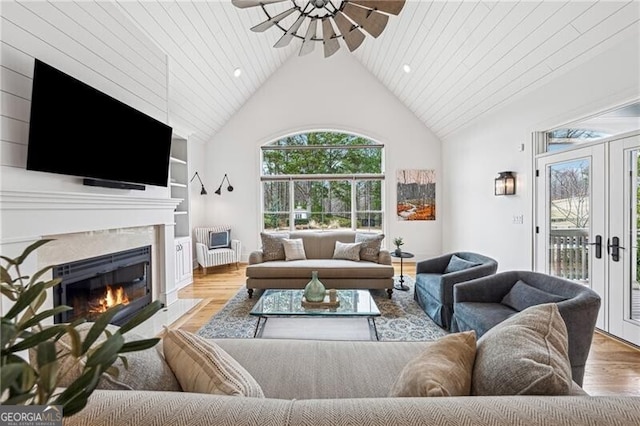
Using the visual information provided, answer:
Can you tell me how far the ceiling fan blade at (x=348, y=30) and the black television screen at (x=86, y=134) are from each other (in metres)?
1.96

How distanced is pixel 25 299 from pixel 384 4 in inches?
93.0

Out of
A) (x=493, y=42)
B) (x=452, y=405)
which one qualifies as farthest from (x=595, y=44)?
(x=452, y=405)

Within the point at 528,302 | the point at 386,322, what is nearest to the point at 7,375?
the point at 528,302

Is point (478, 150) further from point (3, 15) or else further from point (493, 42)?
point (3, 15)

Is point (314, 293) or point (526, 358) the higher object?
point (526, 358)

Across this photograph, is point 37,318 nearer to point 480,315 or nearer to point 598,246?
point 480,315

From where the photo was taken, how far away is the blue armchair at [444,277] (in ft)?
9.69

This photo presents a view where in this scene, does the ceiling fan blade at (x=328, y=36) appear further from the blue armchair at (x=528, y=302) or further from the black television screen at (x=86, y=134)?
the blue armchair at (x=528, y=302)

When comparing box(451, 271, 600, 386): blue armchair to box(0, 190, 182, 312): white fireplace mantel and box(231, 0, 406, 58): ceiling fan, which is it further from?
box(0, 190, 182, 312): white fireplace mantel

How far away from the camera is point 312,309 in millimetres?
2773

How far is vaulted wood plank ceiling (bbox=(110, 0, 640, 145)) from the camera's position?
9.13ft

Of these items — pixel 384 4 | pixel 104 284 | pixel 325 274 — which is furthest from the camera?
pixel 325 274

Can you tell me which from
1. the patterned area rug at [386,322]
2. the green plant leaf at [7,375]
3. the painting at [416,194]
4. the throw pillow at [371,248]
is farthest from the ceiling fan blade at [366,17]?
the painting at [416,194]
